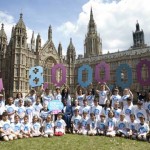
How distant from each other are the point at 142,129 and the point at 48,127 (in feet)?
14.3

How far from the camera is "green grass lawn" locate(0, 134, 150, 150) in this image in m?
8.69

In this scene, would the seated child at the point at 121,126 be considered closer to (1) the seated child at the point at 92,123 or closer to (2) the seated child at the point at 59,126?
(1) the seated child at the point at 92,123

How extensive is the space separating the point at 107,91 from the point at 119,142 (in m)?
3.65

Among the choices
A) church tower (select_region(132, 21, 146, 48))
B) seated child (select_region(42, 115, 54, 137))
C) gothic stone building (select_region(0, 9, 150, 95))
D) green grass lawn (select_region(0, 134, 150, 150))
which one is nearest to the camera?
green grass lawn (select_region(0, 134, 150, 150))

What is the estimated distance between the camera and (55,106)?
12.3m

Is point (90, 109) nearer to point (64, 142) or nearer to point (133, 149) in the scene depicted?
point (64, 142)

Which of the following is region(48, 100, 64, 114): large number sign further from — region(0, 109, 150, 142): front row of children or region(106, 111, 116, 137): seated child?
region(106, 111, 116, 137): seated child

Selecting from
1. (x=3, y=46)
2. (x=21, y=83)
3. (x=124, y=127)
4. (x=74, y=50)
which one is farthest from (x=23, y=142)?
(x=74, y=50)

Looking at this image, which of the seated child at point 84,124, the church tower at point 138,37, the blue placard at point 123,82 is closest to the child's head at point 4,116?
the seated child at point 84,124

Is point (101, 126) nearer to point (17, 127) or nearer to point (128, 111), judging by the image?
point (128, 111)

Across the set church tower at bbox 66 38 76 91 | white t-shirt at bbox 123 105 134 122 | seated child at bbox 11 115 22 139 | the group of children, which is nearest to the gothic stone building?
church tower at bbox 66 38 76 91

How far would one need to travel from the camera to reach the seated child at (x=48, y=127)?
11094 millimetres

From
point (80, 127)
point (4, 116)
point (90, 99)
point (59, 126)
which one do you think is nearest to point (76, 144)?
point (59, 126)

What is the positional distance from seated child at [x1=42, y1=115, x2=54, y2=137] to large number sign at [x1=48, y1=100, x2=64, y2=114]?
777mm
